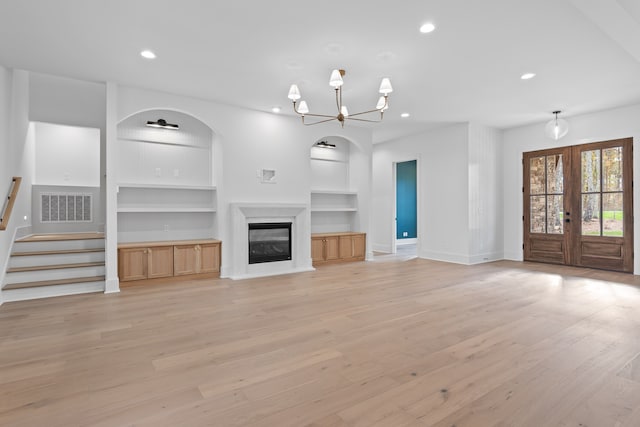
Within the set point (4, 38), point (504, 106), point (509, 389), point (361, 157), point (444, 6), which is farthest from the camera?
point (361, 157)

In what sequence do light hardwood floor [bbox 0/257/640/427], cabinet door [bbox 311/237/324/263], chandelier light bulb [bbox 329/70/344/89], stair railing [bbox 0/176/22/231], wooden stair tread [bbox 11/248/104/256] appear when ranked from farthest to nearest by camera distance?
1. cabinet door [bbox 311/237/324/263]
2. wooden stair tread [bbox 11/248/104/256]
3. stair railing [bbox 0/176/22/231]
4. chandelier light bulb [bbox 329/70/344/89]
5. light hardwood floor [bbox 0/257/640/427]

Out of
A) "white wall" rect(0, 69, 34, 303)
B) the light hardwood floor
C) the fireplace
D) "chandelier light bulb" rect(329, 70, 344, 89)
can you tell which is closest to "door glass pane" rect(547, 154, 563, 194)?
the light hardwood floor

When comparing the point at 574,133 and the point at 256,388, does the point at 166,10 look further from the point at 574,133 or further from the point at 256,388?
the point at 574,133

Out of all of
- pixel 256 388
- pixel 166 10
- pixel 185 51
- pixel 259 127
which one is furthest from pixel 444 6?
pixel 259 127

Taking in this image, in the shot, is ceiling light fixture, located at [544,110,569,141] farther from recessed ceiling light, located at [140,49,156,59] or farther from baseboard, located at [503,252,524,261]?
recessed ceiling light, located at [140,49,156,59]

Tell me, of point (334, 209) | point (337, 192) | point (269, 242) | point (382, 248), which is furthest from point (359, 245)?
point (269, 242)

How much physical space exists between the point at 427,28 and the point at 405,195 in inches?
291

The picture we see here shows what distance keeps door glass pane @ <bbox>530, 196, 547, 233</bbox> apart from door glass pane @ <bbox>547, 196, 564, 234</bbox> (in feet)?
0.31

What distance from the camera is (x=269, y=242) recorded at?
20.5 feet

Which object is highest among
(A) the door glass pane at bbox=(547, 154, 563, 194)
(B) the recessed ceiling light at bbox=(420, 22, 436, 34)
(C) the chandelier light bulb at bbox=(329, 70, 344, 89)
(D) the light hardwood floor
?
(B) the recessed ceiling light at bbox=(420, 22, 436, 34)

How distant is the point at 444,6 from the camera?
9.71 ft

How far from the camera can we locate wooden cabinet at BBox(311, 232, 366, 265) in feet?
22.8

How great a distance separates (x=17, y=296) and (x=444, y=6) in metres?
5.93

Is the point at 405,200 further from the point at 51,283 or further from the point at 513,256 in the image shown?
the point at 51,283
